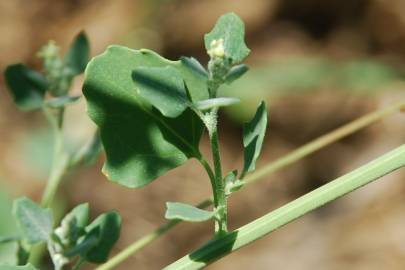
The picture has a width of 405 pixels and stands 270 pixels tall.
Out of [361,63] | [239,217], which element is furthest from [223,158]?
[361,63]

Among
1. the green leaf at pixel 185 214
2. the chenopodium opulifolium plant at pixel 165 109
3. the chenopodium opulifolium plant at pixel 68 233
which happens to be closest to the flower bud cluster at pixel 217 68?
the chenopodium opulifolium plant at pixel 165 109

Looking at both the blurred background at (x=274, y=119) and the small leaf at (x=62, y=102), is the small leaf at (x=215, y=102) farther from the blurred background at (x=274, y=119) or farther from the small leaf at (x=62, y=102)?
the blurred background at (x=274, y=119)

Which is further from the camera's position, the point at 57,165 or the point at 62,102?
the point at 57,165

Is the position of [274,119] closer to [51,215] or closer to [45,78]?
[45,78]

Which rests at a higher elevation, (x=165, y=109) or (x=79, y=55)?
(x=165, y=109)

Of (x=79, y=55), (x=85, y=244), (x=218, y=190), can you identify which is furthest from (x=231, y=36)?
(x=79, y=55)
